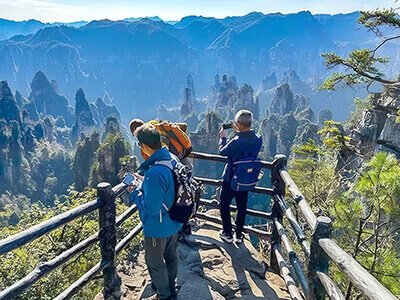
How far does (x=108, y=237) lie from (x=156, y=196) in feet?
2.64

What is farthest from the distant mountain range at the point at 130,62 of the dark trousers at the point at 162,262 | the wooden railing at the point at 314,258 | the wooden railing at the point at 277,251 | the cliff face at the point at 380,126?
the dark trousers at the point at 162,262

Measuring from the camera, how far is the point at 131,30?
19012 cm

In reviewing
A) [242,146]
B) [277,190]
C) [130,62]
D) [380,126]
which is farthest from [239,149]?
[130,62]

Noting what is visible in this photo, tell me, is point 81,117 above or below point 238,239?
below

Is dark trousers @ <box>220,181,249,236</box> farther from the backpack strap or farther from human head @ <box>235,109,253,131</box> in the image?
the backpack strap

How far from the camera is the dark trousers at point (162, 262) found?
9.37 feet

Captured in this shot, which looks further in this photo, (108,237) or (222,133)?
(222,133)

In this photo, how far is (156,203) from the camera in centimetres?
262

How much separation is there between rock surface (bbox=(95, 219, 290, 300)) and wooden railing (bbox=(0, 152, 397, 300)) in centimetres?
27

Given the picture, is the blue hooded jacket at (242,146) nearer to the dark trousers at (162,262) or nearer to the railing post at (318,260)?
the dark trousers at (162,262)

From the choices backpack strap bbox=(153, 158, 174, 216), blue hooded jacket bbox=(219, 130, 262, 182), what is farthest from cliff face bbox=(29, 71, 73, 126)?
backpack strap bbox=(153, 158, 174, 216)

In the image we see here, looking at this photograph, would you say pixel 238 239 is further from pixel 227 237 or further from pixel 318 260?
pixel 318 260

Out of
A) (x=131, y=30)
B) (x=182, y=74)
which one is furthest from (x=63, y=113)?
(x=131, y=30)

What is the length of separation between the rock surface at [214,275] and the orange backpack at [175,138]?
4.18 ft
